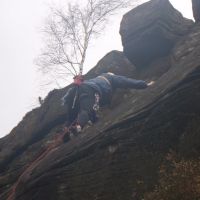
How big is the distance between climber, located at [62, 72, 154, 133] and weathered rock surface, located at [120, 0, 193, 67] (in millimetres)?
2838

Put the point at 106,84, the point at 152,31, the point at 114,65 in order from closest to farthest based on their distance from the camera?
1. the point at 106,84
2. the point at 152,31
3. the point at 114,65

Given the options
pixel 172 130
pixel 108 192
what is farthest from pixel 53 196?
pixel 172 130

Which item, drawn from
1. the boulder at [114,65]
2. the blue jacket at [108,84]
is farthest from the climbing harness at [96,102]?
the boulder at [114,65]

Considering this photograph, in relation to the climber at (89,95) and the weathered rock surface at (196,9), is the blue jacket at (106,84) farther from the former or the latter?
the weathered rock surface at (196,9)

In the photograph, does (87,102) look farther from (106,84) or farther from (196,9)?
(196,9)

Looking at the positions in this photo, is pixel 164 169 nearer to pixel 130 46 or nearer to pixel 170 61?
pixel 170 61

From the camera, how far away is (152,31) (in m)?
14.2

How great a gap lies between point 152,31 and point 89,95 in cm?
444

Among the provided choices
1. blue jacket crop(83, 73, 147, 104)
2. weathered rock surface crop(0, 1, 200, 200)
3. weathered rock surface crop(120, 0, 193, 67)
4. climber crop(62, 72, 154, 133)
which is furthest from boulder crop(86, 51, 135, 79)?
weathered rock surface crop(0, 1, 200, 200)

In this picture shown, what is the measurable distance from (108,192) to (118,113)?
216 centimetres

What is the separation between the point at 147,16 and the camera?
14.8 m

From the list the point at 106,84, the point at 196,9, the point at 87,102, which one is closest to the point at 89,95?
the point at 87,102

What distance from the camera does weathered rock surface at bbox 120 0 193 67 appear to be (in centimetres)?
1410

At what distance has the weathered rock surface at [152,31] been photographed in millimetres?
14102
